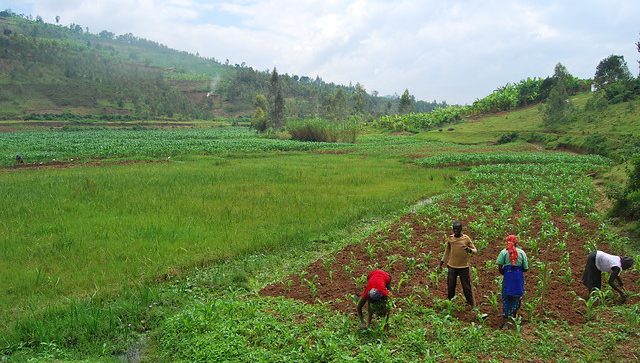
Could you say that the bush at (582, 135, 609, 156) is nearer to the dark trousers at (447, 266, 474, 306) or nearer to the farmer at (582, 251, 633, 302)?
the farmer at (582, 251, 633, 302)

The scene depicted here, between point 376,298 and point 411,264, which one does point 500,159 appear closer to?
point 411,264

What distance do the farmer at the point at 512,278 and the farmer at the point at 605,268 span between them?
2.05 metres

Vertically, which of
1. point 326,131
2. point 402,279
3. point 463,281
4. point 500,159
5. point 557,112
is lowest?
point 402,279

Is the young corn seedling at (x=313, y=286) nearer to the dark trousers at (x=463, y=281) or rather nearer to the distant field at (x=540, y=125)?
the dark trousers at (x=463, y=281)

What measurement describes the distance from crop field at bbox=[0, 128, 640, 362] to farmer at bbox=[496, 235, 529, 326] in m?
0.38

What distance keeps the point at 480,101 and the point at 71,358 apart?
91368 mm

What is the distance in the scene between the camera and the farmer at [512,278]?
27.6 ft

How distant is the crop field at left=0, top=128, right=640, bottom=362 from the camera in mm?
7676

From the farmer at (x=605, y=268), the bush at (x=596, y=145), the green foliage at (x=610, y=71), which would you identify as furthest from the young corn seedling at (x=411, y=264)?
the green foliage at (x=610, y=71)

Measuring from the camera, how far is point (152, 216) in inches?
621

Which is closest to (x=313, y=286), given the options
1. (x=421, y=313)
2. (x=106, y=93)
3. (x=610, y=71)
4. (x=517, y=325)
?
(x=421, y=313)

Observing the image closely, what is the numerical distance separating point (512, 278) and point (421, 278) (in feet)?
9.43

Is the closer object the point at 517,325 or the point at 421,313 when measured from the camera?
the point at 517,325

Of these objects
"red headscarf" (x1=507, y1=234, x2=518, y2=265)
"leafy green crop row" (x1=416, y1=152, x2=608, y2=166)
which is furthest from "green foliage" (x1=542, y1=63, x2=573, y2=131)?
"red headscarf" (x1=507, y1=234, x2=518, y2=265)
